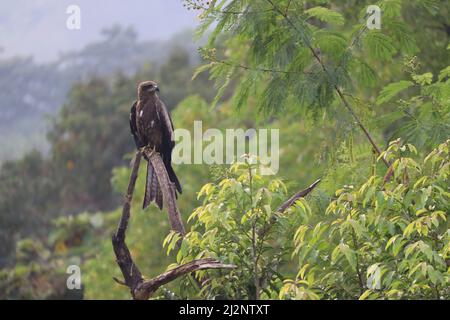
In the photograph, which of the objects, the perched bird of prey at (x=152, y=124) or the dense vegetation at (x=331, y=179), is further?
the perched bird of prey at (x=152, y=124)

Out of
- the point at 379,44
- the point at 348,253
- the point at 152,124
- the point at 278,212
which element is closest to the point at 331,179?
the point at 379,44

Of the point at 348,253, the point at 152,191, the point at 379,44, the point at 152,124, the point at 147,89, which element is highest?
the point at 379,44

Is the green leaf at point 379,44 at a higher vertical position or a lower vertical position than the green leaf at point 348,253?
higher

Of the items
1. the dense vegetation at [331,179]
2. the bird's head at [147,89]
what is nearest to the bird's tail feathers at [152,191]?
the dense vegetation at [331,179]

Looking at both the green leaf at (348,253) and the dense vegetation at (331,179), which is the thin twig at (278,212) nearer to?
the dense vegetation at (331,179)

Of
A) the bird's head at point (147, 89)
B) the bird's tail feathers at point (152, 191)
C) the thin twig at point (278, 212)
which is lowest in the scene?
the thin twig at point (278, 212)

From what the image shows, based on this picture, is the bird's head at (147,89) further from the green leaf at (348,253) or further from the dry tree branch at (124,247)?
the green leaf at (348,253)

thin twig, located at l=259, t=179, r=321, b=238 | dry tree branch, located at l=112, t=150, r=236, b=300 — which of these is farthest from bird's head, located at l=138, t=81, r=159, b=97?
thin twig, located at l=259, t=179, r=321, b=238

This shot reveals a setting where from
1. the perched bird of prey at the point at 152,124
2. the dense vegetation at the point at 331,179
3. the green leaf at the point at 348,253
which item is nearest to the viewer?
the green leaf at the point at 348,253

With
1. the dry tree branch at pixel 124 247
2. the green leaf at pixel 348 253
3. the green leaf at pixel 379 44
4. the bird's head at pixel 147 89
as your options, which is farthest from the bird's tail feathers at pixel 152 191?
the green leaf at pixel 379 44

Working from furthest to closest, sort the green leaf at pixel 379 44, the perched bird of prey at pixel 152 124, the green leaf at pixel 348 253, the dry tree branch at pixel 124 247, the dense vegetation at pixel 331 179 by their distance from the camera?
the green leaf at pixel 379 44 < the perched bird of prey at pixel 152 124 < the dry tree branch at pixel 124 247 < the dense vegetation at pixel 331 179 < the green leaf at pixel 348 253

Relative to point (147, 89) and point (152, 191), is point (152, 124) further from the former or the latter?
point (152, 191)
